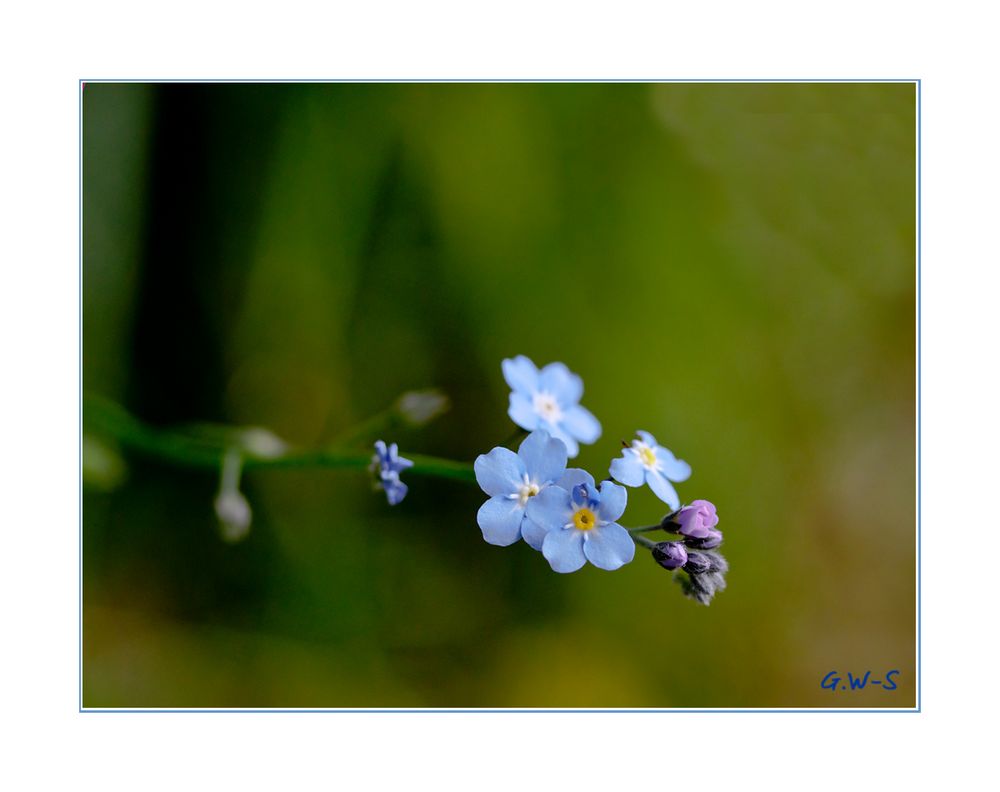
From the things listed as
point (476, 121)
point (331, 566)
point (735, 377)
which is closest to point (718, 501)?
point (735, 377)

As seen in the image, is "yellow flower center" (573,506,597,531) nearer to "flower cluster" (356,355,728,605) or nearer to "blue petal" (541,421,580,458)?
"flower cluster" (356,355,728,605)

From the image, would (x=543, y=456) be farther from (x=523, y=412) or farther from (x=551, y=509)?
(x=523, y=412)

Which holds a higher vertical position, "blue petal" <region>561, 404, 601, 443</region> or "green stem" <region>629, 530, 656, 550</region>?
"blue petal" <region>561, 404, 601, 443</region>

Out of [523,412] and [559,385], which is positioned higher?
[559,385]

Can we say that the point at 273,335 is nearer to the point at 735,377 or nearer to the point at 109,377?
the point at 109,377

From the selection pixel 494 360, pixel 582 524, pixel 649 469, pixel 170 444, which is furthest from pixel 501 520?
pixel 494 360

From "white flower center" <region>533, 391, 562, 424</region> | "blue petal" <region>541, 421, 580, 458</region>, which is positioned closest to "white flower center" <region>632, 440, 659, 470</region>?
"blue petal" <region>541, 421, 580, 458</region>
